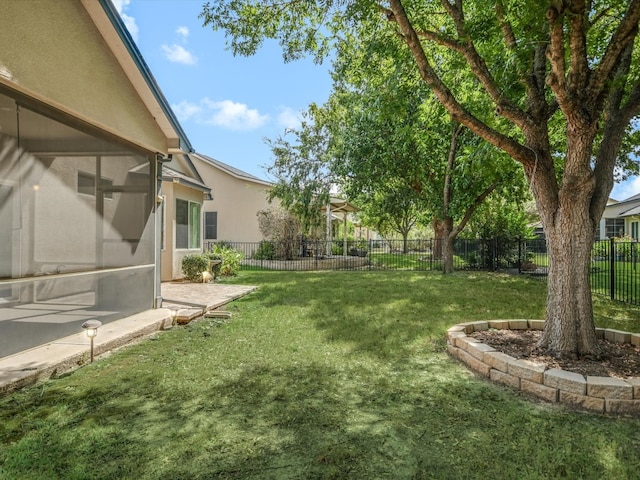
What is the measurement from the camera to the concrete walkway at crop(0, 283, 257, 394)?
12.0 ft

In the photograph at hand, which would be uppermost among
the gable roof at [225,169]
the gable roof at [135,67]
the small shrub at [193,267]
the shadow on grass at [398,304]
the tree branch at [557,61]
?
the gable roof at [225,169]

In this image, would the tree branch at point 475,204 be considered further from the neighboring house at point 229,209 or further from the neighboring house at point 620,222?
the neighboring house at point 620,222

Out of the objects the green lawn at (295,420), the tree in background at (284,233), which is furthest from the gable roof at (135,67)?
the tree in background at (284,233)

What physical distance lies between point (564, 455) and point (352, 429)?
4.90ft

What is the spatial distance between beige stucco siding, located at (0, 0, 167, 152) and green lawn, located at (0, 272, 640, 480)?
10.4 ft

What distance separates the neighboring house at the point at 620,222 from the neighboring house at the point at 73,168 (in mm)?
28263

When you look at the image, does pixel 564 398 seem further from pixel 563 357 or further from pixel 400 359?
pixel 400 359

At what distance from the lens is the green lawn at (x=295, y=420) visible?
2.38m

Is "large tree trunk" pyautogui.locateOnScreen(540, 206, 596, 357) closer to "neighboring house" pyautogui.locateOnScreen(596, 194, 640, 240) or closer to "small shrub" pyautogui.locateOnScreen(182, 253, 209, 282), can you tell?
"small shrub" pyautogui.locateOnScreen(182, 253, 209, 282)

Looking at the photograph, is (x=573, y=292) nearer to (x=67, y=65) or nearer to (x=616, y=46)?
(x=616, y=46)

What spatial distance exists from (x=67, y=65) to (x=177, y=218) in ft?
24.6

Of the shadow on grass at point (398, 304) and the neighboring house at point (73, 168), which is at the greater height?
the neighboring house at point (73, 168)

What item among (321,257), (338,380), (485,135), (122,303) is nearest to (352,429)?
(338,380)

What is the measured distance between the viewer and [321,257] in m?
18.1
